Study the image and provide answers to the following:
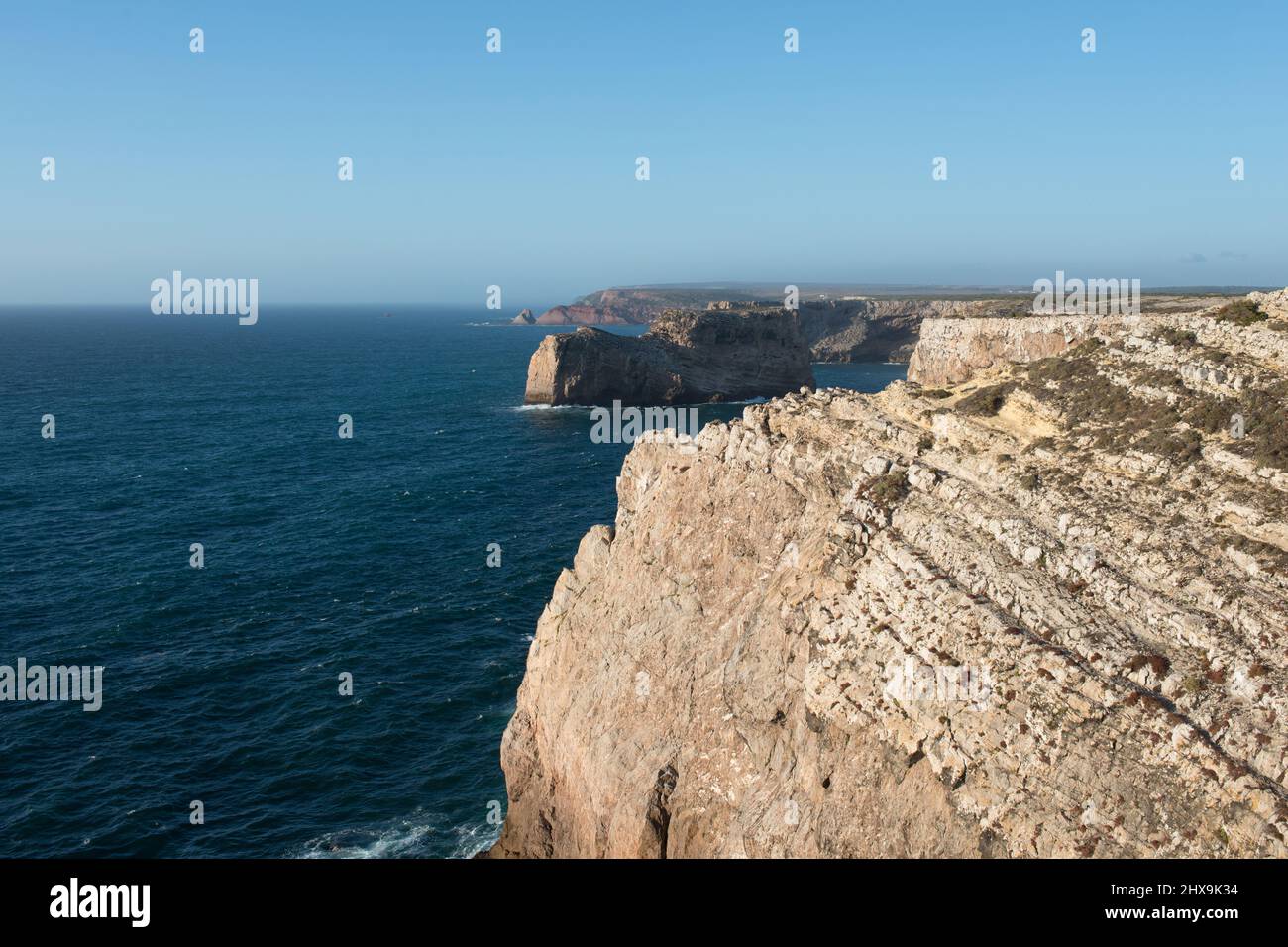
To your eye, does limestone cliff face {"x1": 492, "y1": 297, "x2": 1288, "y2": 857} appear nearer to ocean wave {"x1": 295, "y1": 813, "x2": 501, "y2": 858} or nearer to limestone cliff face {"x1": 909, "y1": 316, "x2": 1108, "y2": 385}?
limestone cliff face {"x1": 909, "y1": 316, "x2": 1108, "y2": 385}

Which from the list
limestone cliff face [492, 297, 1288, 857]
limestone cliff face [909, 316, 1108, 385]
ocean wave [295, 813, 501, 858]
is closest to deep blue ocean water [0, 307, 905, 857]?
ocean wave [295, 813, 501, 858]

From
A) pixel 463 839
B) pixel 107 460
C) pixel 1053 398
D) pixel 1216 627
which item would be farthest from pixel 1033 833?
pixel 107 460

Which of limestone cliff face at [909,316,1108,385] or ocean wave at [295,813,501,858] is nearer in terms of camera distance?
ocean wave at [295,813,501,858]

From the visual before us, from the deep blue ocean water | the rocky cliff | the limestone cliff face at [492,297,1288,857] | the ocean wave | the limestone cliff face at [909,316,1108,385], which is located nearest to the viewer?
the limestone cliff face at [492,297,1288,857]

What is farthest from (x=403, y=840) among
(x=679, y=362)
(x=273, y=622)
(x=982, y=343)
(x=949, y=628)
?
(x=679, y=362)

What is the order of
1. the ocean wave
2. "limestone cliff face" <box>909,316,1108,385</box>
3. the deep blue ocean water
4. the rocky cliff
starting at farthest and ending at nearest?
1. the rocky cliff
2. the deep blue ocean water
3. "limestone cliff face" <box>909,316,1108,385</box>
4. the ocean wave

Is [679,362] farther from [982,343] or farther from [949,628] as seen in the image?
[949,628]

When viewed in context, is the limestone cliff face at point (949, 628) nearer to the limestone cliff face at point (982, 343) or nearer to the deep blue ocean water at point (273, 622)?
the limestone cliff face at point (982, 343)
